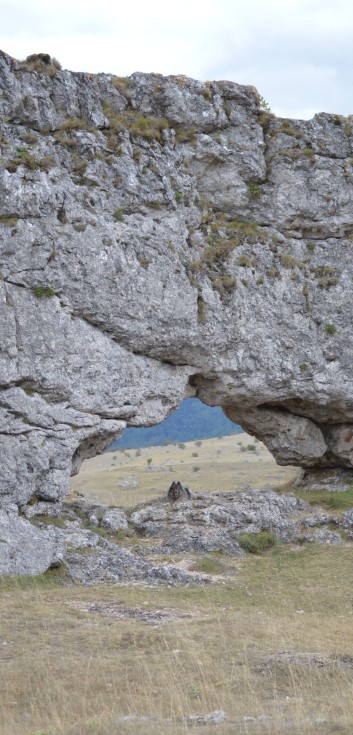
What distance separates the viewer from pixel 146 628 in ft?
46.9

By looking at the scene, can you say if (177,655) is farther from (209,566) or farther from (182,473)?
(182,473)

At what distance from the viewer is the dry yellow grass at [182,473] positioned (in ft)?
137

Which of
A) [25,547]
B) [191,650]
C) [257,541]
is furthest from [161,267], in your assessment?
[191,650]

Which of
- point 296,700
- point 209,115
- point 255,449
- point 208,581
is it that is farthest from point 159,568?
point 255,449

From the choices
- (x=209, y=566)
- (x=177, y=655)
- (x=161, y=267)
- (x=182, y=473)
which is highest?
(x=161, y=267)

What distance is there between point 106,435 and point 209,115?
9.68m

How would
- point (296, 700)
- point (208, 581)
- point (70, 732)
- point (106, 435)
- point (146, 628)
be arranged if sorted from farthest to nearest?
point (106, 435)
point (208, 581)
point (146, 628)
point (296, 700)
point (70, 732)

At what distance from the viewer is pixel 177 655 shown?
1241 centimetres

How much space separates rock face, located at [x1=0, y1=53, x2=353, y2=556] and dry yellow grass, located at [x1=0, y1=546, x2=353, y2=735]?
491 cm

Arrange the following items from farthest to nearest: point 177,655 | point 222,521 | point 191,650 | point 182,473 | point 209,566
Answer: point 182,473
point 222,521
point 209,566
point 191,650
point 177,655

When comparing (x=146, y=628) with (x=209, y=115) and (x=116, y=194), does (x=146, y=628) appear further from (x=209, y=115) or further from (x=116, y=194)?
(x=209, y=115)

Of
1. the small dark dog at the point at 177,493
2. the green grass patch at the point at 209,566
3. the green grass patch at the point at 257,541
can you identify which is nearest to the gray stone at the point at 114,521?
the small dark dog at the point at 177,493

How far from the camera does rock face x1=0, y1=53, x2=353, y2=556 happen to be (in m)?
20.8

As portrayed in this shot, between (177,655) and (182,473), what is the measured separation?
1635 inches
